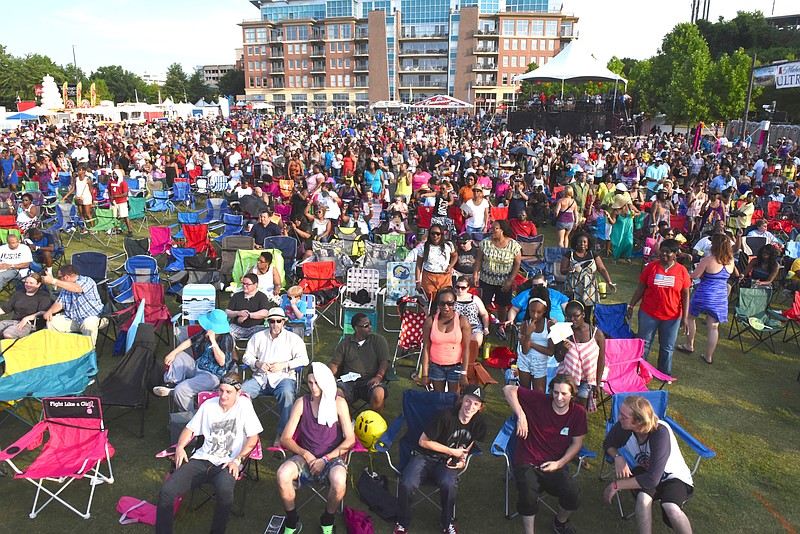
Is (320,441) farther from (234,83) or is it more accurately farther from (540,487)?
(234,83)

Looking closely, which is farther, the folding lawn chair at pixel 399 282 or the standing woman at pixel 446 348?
the folding lawn chair at pixel 399 282

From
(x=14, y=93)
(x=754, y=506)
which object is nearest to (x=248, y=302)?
(x=754, y=506)

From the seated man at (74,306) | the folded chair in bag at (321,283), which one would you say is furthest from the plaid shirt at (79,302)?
the folded chair in bag at (321,283)

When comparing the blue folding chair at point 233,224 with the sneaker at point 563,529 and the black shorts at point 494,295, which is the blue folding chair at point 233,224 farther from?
the sneaker at point 563,529

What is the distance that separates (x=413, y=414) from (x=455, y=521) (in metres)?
0.84

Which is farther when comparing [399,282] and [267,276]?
[399,282]

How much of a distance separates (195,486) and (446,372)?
2399mm

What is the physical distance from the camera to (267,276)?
7.58 m

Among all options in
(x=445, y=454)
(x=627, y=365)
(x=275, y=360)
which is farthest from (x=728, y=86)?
(x=445, y=454)

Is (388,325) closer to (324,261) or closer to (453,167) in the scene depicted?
(324,261)

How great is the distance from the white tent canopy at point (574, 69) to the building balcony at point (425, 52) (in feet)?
199

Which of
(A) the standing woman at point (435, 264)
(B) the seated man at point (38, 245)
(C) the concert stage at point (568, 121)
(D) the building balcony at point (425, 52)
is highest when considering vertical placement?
(D) the building balcony at point (425, 52)

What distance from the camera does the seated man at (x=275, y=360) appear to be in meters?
5.29

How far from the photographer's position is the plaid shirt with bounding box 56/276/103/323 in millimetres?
6551
